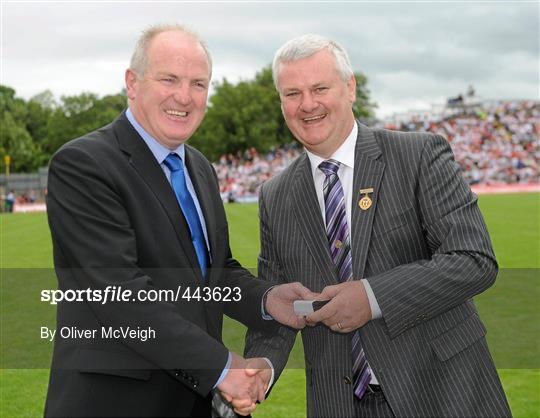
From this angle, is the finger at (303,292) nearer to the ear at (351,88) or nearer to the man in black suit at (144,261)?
the man in black suit at (144,261)

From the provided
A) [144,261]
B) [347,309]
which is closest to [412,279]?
[347,309]

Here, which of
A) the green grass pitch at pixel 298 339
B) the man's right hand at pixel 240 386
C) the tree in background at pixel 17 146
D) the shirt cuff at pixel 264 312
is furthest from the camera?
the tree in background at pixel 17 146

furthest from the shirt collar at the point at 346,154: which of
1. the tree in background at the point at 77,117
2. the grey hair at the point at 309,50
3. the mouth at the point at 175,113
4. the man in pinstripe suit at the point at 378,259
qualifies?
the tree in background at the point at 77,117

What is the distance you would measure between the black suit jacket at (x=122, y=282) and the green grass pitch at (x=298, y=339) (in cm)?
200

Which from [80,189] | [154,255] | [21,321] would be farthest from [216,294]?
[21,321]

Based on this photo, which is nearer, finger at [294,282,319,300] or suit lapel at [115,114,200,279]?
suit lapel at [115,114,200,279]

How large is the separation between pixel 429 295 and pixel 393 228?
17.7 inches

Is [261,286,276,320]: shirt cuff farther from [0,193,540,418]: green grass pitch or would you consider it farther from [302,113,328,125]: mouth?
[0,193,540,418]: green grass pitch

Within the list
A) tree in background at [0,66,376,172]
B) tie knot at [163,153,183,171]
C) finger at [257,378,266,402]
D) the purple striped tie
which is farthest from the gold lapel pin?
tree in background at [0,66,376,172]

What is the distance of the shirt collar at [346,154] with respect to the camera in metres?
4.10

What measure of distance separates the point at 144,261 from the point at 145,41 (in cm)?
123

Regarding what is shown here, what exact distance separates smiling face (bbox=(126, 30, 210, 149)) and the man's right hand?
1300 mm

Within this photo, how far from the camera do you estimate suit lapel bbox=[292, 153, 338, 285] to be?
391 cm

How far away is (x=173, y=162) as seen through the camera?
384cm
